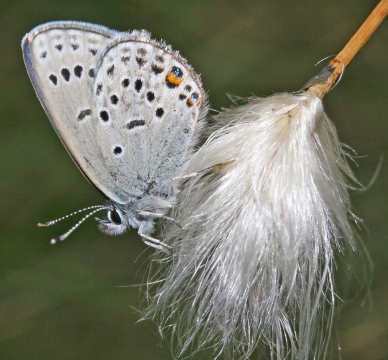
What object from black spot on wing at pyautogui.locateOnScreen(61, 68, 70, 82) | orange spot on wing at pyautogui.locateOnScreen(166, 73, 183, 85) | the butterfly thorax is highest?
black spot on wing at pyautogui.locateOnScreen(61, 68, 70, 82)

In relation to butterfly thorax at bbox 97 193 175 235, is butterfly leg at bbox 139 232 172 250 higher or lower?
lower

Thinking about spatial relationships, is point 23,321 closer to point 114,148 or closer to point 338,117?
point 114,148

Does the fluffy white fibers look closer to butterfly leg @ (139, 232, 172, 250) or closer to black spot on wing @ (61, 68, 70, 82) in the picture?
butterfly leg @ (139, 232, 172, 250)

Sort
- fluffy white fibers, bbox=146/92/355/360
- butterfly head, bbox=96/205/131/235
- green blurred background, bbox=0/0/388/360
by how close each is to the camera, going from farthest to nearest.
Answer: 1. green blurred background, bbox=0/0/388/360
2. butterfly head, bbox=96/205/131/235
3. fluffy white fibers, bbox=146/92/355/360

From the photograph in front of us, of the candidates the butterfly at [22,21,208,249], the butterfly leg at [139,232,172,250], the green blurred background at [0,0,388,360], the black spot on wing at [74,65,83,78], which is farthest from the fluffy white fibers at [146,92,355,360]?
the green blurred background at [0,0,388,360]

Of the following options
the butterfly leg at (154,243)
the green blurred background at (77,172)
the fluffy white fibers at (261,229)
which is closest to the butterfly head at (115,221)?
the butterfly leg at (154,243)

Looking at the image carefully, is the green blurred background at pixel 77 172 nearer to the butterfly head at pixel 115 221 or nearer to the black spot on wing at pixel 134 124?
the butterfly head at pixel 115 221

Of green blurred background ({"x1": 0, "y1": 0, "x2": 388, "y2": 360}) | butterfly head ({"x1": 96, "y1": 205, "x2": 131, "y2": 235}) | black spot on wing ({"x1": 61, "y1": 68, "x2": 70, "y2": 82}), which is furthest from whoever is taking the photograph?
green blurred background ({"x1": 0, "y1": 0, "x2": 388, "y2": 360})

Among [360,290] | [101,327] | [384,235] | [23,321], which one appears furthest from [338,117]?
[23,321]
